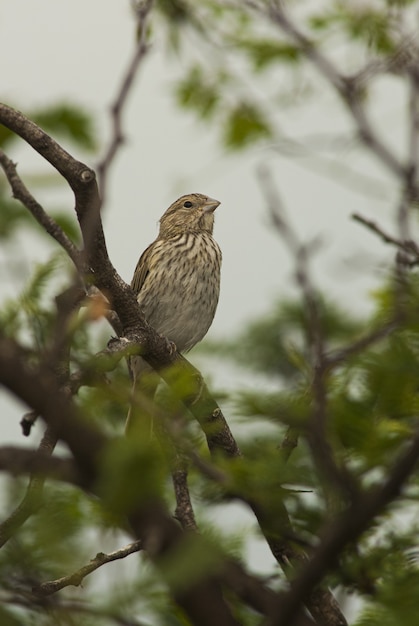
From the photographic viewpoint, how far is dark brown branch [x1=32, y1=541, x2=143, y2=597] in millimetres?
2714

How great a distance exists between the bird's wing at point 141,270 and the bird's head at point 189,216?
33 cm

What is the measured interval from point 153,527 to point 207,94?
600cm

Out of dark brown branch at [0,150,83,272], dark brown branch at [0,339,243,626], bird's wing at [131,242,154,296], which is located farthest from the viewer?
bird's wing at [131,242,154,296]

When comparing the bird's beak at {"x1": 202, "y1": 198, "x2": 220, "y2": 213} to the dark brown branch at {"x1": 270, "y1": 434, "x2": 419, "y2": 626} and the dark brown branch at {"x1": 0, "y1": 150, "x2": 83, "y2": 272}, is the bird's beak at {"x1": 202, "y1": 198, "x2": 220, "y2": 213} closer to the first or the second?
the dark brown branch at {"x1": 0, "y1": 150, "x2": 83, "y2": 272}

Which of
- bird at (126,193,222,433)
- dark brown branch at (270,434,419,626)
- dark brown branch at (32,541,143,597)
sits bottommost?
dark brown branch at (270,434,419,626)

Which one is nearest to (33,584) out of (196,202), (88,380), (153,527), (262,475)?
(88,380)

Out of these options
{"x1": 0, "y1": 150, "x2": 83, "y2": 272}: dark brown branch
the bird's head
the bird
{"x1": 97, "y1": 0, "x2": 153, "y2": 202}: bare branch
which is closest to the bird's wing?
the bird

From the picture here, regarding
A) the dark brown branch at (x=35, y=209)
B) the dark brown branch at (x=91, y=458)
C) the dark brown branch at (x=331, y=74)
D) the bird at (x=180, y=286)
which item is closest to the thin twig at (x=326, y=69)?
the dark brown branch at (x=331, y=74)

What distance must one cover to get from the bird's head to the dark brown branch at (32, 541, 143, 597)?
4.35 metres

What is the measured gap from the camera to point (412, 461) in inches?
55.0

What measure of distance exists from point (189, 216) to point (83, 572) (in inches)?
207

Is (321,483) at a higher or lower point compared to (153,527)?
higher

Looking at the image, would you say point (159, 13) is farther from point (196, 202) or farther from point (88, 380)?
point (88, 380)

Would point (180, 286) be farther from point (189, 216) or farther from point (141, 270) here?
point (189, 216)
